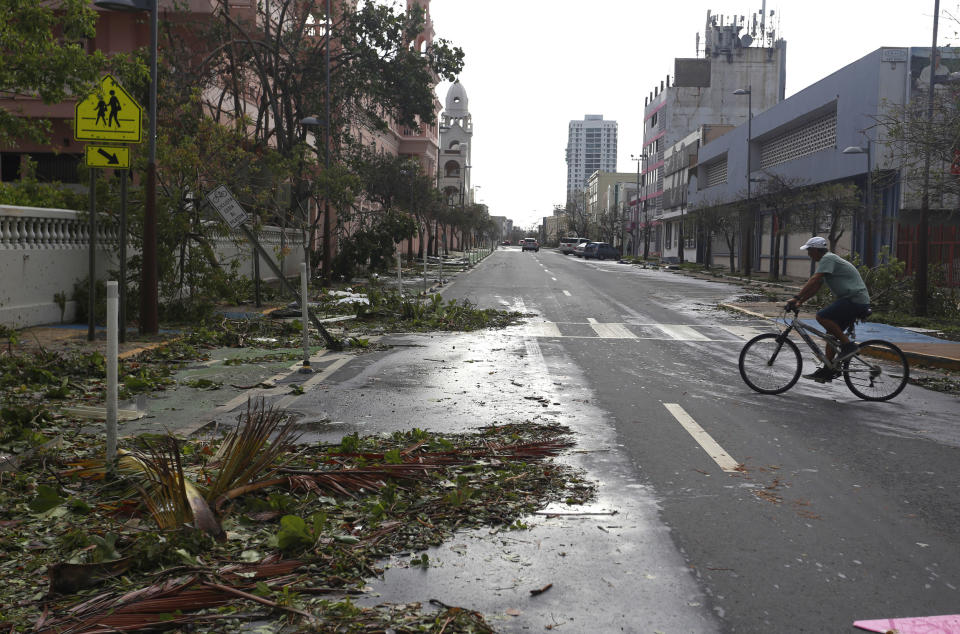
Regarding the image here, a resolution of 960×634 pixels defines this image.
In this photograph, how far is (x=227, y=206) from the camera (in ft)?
42.2

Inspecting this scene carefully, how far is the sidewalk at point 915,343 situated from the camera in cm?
1298

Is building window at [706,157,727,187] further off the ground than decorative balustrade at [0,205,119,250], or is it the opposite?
building window at [706,157,727,187]

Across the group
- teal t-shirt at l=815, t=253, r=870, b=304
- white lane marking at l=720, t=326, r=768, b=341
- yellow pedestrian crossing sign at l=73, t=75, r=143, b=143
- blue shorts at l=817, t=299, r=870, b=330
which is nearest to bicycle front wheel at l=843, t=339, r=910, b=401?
blue shorts at l=817, t=299, r=870, b=330

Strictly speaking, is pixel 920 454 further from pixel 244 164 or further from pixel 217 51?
pixel 217 51

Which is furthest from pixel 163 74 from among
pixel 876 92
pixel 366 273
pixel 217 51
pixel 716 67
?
pixel 716 67

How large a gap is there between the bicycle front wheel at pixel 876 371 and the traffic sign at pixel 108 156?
32.3 ft

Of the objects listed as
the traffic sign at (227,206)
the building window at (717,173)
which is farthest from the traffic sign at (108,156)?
the building window at (717,173)

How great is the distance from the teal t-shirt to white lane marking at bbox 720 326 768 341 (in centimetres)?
644

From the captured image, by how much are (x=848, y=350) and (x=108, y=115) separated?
9907mm

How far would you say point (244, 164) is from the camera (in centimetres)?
1909

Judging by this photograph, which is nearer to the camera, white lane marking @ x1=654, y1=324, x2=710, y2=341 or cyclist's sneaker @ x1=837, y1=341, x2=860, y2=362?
cyclist's sneaker @ x1=837, y1=341, x2=860, y2=362

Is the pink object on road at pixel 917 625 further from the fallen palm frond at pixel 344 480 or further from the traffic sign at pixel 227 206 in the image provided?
the traffic sign at pixel 227 206

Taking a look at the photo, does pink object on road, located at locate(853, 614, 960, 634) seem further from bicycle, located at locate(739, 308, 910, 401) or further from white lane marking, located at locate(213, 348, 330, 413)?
bicycle, located at locate(739, 308, 910, 401)

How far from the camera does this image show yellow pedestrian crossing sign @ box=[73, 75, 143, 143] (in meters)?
11.9
